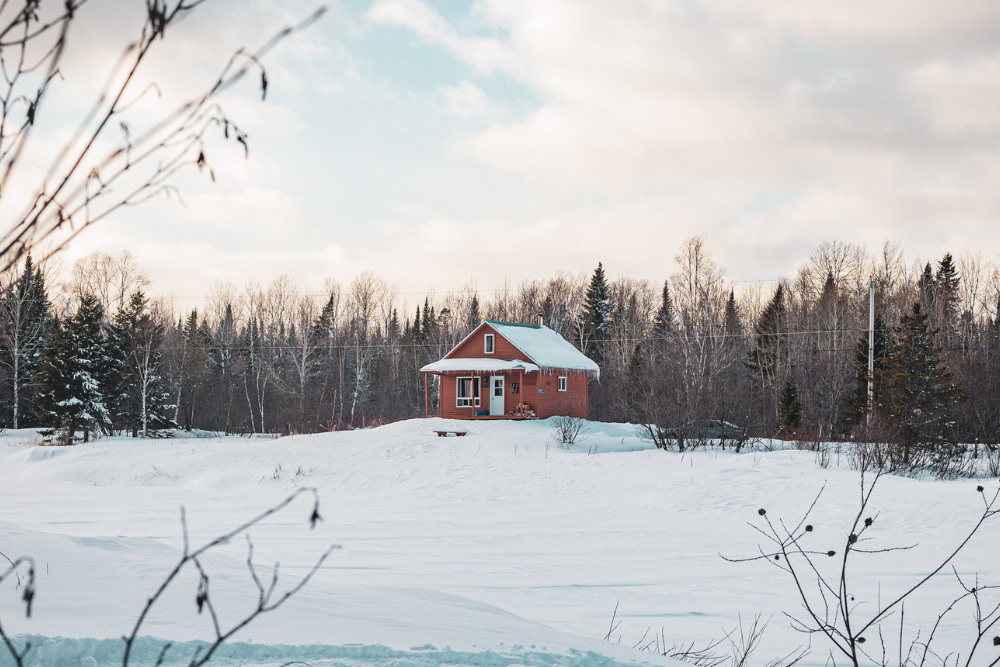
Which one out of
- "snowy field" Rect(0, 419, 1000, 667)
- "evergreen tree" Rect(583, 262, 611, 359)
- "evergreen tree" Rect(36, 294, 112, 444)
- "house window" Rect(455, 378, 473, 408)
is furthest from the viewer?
"evergreen tree" Rect(583, 262, 611, 359)

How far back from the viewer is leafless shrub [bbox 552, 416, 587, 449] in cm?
2716

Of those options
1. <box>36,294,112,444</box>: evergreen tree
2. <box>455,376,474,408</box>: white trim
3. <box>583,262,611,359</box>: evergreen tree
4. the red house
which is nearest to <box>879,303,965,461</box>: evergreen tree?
the red house

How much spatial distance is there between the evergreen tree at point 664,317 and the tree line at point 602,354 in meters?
0.26

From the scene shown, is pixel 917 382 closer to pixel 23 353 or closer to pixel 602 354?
pixel 602 354

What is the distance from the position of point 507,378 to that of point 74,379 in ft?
63.1

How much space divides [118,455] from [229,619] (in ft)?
86.0

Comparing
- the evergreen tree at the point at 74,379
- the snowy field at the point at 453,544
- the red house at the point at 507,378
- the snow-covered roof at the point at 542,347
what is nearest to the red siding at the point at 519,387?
the red house at the point at 507,378

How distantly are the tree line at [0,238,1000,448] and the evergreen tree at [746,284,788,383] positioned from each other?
19cm

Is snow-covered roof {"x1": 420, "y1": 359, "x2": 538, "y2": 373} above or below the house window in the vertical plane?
above

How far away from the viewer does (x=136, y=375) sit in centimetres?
3797

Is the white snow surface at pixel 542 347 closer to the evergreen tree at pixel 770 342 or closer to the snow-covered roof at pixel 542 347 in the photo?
the snow-covered roof at pixel 542 347

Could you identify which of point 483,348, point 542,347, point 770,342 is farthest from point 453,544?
point 770,342

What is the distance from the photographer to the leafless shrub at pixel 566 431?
2716 cm

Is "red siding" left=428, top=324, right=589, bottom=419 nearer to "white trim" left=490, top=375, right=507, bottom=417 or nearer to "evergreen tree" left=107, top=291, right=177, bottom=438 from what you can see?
"white trim" left=490, top=375, right=507, bottom=417
